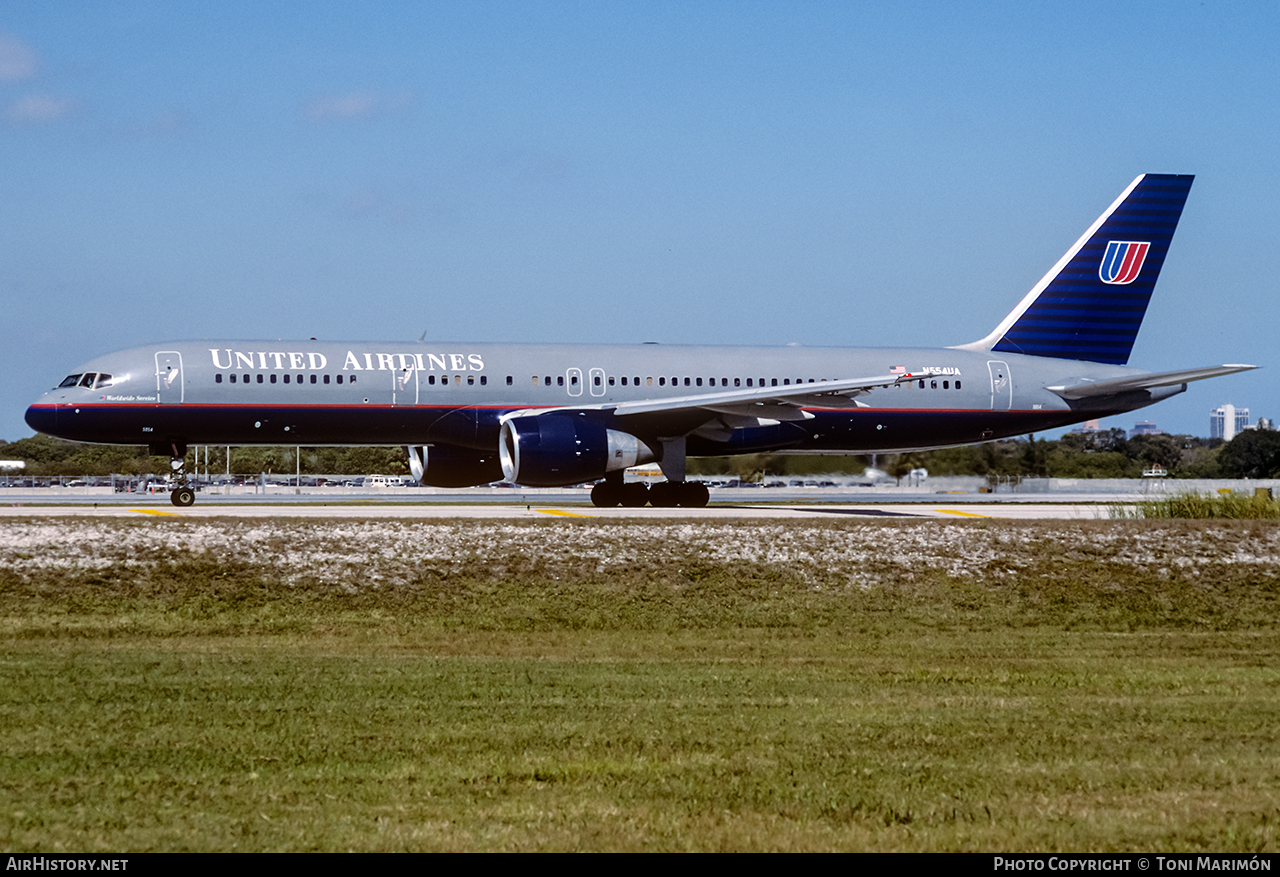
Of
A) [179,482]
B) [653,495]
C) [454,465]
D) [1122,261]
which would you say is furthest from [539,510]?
[1122,261]

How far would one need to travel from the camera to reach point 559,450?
3048 cm

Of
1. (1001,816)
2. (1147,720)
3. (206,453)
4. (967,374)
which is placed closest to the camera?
(1001,816)

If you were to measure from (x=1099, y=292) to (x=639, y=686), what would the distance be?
98.5 ft

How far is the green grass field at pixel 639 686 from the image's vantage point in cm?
820

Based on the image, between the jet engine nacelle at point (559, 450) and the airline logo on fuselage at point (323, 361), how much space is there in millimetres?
3021

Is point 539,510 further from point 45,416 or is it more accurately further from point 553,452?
point 45,416

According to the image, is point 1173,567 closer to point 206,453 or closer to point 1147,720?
point 1147,720

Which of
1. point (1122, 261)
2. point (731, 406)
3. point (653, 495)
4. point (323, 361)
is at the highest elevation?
point (1122, 261)

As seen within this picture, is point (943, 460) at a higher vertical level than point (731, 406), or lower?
lower

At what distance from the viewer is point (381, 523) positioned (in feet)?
74.3

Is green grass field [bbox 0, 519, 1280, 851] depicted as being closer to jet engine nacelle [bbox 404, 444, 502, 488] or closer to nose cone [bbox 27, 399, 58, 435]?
nose cone [bbox 27, 399, 58, 435]
